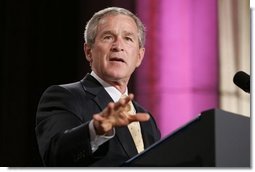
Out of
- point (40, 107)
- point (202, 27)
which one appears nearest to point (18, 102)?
point (40, 107)

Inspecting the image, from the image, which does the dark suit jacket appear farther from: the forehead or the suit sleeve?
the forehead

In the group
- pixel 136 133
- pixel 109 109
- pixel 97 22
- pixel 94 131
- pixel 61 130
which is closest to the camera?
pixel 109 109

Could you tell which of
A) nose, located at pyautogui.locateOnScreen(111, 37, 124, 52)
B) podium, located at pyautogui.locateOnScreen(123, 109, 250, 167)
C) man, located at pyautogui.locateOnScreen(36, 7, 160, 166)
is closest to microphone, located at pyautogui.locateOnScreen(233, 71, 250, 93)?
podium, located at pyautogui.locateOnScreen(123, 109, 250, 167)

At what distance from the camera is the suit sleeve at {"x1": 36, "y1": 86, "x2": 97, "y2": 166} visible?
171cm

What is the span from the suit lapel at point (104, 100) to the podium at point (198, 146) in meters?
0.23

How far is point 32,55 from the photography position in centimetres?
197

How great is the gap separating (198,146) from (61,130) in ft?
1.52

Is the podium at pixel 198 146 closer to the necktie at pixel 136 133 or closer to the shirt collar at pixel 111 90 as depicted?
the necktie at pixel 136 133

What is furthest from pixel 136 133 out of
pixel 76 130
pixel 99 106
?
pixel 76 130

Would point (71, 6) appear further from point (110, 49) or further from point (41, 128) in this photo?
point (41, 128)

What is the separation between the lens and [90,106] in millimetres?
1875

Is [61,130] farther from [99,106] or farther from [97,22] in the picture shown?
[97,22]

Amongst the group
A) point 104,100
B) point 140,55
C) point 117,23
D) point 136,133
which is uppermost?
point 117,23

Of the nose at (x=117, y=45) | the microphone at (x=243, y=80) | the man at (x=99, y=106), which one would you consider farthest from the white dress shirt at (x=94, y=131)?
the microphone at (x=243, y=80)
